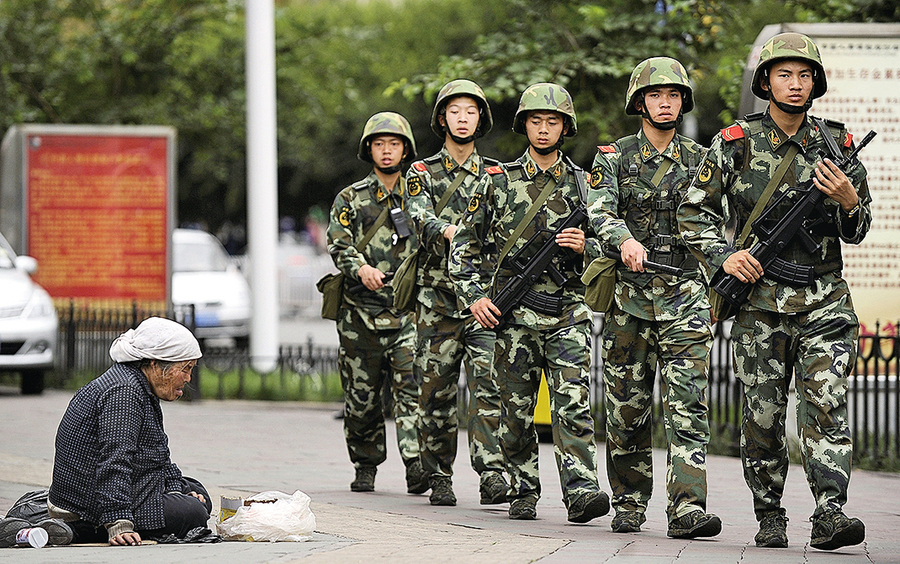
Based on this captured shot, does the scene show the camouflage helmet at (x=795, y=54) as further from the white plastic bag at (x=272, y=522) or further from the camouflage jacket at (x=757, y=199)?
the white plastic bag at (x=272, y=522)

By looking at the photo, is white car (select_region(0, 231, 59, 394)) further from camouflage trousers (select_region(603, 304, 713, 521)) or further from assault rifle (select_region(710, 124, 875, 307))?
assault rifle (select_region(710, 124, 875, 307))

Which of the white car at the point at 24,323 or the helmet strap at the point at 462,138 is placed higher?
the helmet strap at the point at 462,138

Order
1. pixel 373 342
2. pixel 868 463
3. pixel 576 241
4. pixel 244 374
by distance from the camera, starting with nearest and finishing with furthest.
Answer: pixel 576 241 → pixel 373 342 → pixel 868 463 → pixel 244 374

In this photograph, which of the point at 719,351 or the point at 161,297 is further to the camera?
the point at 161,297

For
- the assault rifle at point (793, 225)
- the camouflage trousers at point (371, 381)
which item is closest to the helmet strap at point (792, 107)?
the assault rifle at point (793, 225)

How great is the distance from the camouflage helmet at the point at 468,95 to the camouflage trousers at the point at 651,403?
172 centimetres

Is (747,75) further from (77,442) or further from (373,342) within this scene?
(77,442)

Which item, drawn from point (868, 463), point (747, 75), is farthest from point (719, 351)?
point (747, 75)

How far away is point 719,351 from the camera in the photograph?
11.0 m

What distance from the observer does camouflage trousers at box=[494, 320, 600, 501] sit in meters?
7.16

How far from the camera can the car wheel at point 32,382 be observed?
15.4 m

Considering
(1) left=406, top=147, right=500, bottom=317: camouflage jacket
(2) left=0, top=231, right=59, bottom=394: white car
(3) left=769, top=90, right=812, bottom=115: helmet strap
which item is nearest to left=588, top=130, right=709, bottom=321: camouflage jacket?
(3) left=769, top=90, right=812, bottom=115: helmet strap

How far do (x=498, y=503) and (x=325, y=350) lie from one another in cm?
785

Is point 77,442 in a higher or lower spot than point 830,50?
lower
